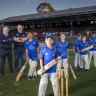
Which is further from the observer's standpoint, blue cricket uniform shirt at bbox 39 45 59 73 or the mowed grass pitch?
the mowed grass pitch

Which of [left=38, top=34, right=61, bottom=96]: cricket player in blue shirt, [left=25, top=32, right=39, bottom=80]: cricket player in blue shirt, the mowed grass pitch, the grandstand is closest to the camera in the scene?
[left=38, top=34, right=61, bottom=96]: cricket player in blue shirt

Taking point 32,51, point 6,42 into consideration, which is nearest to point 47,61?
point 32,51

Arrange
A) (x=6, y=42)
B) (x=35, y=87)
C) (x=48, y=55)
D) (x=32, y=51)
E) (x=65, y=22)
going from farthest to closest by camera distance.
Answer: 1. (x=65, y=22)
2. (x=6, y=42)
3. (x=32, y=51)
4. (x=35, y=87)
5. (x=48, y=55)

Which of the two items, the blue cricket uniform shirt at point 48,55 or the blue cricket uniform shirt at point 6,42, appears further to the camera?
the blue cricket uniform shirt at point 6,42

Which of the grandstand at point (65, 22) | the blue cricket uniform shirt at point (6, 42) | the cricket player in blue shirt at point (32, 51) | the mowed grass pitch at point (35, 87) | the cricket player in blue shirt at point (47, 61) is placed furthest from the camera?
the grandstand at point (65, 22)

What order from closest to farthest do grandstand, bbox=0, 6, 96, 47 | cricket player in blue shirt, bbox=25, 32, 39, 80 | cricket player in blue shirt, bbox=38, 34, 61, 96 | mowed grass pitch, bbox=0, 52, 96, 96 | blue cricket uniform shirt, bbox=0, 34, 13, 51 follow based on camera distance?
cricket player in blue shirt, bbox=38, 34, 61, 96
mowed grass pitch, bbox=0, 52, 96, 96
cricket player in blue shirt, bbox=25, 32, 39, 80
blue cricket uniform shirt, bbox=0, 34, 13, 51
grandstand, bbox=0, 6, 96, 47

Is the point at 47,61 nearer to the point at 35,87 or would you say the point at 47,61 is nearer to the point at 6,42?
the point at 35,87

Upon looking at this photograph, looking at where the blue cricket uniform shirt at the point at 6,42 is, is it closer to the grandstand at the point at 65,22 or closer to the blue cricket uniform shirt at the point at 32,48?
the blue cricket uniform shirt at the point at 32,48

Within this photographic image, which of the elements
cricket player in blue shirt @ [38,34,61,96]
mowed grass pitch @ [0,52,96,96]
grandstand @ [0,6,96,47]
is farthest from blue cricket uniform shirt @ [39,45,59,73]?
grandstand @ [0,6,96,47]

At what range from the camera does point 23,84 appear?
5.69 metres

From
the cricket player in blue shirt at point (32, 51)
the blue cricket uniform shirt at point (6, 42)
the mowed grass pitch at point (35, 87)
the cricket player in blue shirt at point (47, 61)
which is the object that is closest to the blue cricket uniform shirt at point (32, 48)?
the cricket player in blue shirt at point (32, 51)

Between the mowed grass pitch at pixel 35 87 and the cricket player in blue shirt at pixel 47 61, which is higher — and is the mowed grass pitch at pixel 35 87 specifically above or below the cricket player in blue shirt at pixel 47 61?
below

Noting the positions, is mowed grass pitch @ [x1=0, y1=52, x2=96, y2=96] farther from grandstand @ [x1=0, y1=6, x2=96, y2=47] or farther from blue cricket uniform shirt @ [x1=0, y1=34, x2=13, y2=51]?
grandstand @ [x1=0, y1=6, x2=96, y2=47]

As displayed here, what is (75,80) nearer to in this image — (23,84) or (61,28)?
(23,84)
